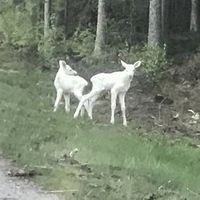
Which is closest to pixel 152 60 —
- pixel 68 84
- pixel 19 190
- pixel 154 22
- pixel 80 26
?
pixel 154 22

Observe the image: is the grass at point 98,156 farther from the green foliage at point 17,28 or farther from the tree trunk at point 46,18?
the green foliage at point 17,28

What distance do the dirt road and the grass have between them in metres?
0.21

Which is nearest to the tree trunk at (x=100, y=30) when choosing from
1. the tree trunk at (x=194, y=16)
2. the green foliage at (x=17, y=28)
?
the green foliage at (x=17, y=28)

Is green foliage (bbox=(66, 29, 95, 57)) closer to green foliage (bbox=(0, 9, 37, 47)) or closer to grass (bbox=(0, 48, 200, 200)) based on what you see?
green foliage (bbox=(0, 9, 37, 47))

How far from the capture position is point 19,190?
880 centimetres

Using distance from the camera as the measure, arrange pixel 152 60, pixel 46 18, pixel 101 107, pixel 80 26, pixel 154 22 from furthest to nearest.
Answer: pixel 80 26 < pixel 46 18 < pixel 154 22 < pixel 152 60 < pixel 101 107

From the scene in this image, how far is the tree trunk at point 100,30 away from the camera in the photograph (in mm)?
26734

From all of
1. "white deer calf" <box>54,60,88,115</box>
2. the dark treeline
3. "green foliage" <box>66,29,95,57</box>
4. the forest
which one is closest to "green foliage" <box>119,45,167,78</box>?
the forest

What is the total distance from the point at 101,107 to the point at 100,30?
896cm

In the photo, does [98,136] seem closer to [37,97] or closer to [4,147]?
[4,147]

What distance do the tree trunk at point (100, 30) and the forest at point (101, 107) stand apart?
4cm

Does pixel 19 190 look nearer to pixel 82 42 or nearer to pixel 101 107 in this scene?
pixel 101 107

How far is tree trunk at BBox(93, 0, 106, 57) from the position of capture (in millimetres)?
26734

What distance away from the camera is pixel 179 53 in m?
28.1
